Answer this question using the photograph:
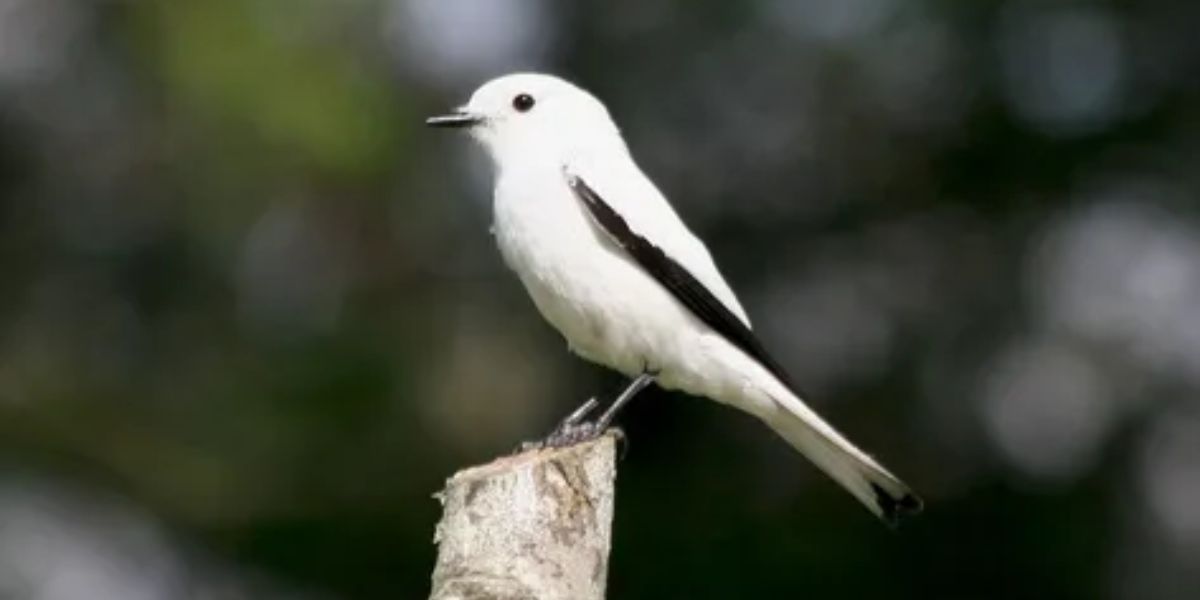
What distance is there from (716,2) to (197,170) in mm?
2713

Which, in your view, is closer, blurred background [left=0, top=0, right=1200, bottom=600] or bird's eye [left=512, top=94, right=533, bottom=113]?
bird's eye [left=512, top=94, right=533, bottom=113]

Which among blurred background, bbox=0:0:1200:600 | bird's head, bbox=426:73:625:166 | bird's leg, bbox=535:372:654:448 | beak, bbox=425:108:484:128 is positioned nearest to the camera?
bird's leg, bbox=535:372:654:448

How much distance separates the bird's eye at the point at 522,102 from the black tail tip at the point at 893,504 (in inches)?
46.1

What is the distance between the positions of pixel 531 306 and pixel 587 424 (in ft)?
23.4

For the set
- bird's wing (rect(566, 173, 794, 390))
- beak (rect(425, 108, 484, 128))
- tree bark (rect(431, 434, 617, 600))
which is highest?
beak (rect(425, 108, 484, 128))

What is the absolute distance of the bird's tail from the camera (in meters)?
6.97

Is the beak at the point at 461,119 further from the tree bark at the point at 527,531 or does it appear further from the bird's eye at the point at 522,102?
the tree bark at the point at 527,531

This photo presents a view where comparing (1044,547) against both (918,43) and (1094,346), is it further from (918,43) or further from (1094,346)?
(918,43)

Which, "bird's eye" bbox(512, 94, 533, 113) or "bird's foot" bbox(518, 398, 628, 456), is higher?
"bird's eye" bbox(512, 94, 533, 113)

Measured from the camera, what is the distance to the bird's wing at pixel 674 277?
6938 millimetres

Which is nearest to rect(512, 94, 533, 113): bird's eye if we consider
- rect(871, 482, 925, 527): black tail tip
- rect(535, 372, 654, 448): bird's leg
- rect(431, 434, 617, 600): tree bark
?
rect(535, 372, 654, 448): bird's leg

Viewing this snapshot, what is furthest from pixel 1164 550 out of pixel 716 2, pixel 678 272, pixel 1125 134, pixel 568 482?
pixel 568 482

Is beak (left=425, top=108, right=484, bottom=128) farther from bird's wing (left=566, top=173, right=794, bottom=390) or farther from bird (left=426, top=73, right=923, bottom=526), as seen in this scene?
bird's wing (left=566, top=173, right=794, bottom=390)

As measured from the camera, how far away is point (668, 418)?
44.9 feet
